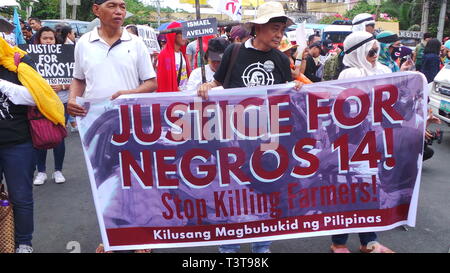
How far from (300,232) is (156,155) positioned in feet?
3.59

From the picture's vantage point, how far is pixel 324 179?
2.96m

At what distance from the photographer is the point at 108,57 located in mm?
3135

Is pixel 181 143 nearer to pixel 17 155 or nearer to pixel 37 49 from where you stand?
pixel 17 155

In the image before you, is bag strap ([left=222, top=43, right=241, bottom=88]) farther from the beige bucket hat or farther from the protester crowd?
the beige bucket hat

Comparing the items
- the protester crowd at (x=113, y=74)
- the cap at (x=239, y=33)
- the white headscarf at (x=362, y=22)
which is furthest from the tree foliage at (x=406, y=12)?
the protester crowd at (x=113, y=74)

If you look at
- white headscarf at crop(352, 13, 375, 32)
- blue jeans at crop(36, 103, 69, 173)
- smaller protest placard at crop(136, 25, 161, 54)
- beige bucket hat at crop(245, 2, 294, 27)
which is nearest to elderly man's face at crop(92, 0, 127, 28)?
beige bucket hat at crop(245, 2, 294, 27)

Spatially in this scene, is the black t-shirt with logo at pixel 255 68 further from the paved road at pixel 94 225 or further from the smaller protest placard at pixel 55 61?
the smaller protest placard at pixel 55 61

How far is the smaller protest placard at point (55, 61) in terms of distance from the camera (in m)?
6.26

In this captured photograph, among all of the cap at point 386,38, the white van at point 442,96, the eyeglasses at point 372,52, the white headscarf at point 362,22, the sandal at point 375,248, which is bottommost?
the sandal at point 375,248

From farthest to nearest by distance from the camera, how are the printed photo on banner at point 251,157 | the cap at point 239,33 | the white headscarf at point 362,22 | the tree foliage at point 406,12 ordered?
the tree foliage at point 406,12
the white headscarf at point 362,22
the cap at point 239,33
the printed photo on banner at point 251,157

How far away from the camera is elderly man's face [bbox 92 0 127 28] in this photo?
3.12 metres

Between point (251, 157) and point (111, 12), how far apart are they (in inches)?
56.2

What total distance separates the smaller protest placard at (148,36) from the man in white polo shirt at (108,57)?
12.6 ft

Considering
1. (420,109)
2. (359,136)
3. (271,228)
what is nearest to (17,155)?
(271,228)
